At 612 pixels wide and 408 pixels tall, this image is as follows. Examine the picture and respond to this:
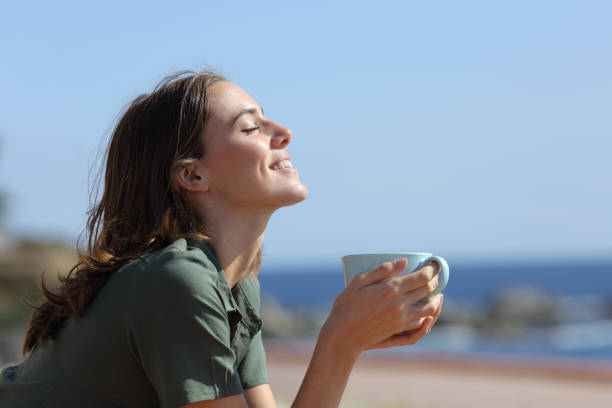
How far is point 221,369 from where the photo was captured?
6.64 ft

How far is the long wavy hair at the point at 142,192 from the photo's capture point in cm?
227

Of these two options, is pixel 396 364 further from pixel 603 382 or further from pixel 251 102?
pixel 251 102

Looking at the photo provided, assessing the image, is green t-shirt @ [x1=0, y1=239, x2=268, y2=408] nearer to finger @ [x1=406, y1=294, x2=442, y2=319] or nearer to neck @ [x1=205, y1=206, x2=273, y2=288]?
neck @ [x1=205, y1=206, x2=273, y2=288]

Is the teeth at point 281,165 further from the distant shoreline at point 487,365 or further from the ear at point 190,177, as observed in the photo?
the distant shoreline at point 487,365

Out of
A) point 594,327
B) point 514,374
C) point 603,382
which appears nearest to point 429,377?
point 514,374

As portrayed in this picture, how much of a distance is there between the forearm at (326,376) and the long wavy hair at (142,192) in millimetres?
535

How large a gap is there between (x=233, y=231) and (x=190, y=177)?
0.75ft

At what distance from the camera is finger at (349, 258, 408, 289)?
2195 mm

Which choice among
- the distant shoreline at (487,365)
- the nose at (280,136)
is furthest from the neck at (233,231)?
the distant shoreline at (487,365)

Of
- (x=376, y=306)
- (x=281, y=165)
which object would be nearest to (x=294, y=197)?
(x=281, y=165)

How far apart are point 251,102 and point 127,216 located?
58 cm

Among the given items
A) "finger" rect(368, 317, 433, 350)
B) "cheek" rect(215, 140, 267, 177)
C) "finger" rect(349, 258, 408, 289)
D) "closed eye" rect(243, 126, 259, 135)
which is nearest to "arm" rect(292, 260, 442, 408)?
"finger" rect(349, 258, 408, 289)

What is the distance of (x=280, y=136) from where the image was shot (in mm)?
2486

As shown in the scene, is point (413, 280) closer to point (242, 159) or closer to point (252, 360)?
point (242, 159)
